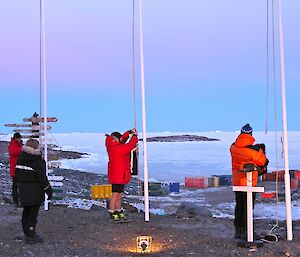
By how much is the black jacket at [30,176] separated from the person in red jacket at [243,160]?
2.98 metres

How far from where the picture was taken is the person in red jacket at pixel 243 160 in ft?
26.1

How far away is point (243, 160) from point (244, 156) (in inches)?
3.3

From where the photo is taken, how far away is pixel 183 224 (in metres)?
10.3

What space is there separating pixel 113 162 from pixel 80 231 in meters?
1.48

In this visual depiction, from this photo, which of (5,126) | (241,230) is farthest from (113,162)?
(5,126)

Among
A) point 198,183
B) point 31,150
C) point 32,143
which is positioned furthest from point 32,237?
point 198,183

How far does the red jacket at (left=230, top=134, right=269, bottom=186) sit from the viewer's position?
7.94 meters

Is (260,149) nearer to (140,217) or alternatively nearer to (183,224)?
(183,224)

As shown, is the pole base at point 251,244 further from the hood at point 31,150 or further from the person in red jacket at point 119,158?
the hood at point 31,150

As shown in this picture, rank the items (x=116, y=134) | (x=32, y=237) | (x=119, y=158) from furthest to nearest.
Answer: (x=116, y=134) < (x=119, y=158) < (x=32, y=237)

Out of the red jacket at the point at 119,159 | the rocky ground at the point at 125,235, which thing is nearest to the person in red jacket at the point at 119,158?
the red jacket at the point at 119,159

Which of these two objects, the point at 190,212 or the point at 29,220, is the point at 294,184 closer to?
the point at 190,212

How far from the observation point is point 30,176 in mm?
8109

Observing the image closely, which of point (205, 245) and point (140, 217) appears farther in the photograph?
point (140, 217)
